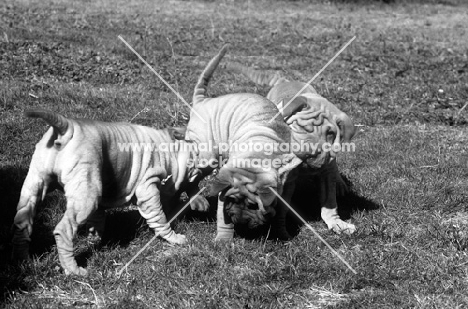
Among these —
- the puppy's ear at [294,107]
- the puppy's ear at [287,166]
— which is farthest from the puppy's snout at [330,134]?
the puppy's ear at [287,166]

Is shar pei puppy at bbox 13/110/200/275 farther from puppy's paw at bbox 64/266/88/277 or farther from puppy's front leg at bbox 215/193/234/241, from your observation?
puppy's front leg at bbox 215/193/234/241

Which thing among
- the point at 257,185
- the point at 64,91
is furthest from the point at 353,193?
the point at 64,91

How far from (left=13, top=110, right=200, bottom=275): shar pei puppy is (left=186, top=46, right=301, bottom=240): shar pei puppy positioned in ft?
0.83

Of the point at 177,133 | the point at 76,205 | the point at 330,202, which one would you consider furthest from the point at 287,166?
the point at 76,205

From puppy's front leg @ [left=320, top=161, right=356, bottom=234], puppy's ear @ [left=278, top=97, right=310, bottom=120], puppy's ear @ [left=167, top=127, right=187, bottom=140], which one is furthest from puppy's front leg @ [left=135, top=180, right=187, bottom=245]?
puppy's front leg @ [left=320, top=161, right=356, bottom=234]

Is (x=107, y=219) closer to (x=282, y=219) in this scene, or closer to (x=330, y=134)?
(x=282, y=219)

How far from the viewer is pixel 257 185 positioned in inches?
182

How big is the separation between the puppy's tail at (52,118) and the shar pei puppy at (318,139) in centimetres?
184

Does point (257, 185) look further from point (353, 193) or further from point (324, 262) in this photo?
point (353, 193)

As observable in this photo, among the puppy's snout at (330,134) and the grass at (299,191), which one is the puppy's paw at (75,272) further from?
the puppy's snout at (330,134)

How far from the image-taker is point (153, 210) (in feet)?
16.5

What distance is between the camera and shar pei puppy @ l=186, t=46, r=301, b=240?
4668 mm

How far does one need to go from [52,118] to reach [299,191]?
3.04 metres

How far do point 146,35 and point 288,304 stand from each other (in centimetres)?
908
